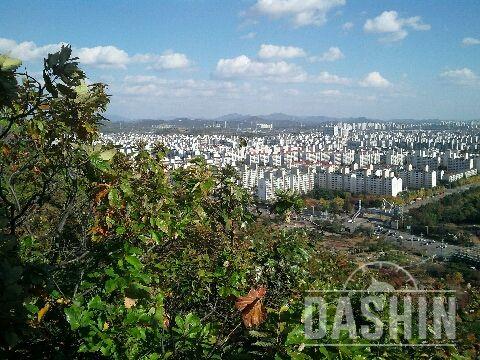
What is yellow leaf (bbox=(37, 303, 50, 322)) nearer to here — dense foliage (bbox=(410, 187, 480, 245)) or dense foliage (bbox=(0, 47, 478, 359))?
dense foliage (bbox=(0, 47, 478, 359))

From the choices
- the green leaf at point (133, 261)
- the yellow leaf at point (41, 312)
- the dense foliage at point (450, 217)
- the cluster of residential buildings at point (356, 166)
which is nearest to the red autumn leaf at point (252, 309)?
the green leaf at point (133, 261)

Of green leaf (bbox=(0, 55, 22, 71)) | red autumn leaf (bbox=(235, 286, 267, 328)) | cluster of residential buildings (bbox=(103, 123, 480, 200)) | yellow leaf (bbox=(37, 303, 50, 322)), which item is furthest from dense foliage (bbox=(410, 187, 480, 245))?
green leaf (bbox=(0, 55, 22, 71))

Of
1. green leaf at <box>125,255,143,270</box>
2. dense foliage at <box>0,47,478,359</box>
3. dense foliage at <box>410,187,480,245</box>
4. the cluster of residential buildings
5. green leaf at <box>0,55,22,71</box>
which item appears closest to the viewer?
green leaf at <box>0,55,22,71</box>

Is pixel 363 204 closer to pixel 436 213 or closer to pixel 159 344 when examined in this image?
pixel 436 213

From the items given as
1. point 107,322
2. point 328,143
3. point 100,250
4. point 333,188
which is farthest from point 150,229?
point 328,143

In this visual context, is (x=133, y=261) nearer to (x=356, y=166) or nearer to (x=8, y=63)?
(x=8, y=63)

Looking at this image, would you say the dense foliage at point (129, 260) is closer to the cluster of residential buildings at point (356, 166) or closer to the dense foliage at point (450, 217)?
the cluster of residential buildings at point (356, 166)

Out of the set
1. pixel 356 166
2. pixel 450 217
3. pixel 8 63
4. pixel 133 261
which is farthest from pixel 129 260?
pixel 356 166

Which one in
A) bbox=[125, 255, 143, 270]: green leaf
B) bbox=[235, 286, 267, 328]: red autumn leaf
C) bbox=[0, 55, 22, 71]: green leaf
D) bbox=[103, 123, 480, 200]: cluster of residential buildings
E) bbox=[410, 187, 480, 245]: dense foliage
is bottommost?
bbox=[410, 187, 480, 245]: dense foliage
